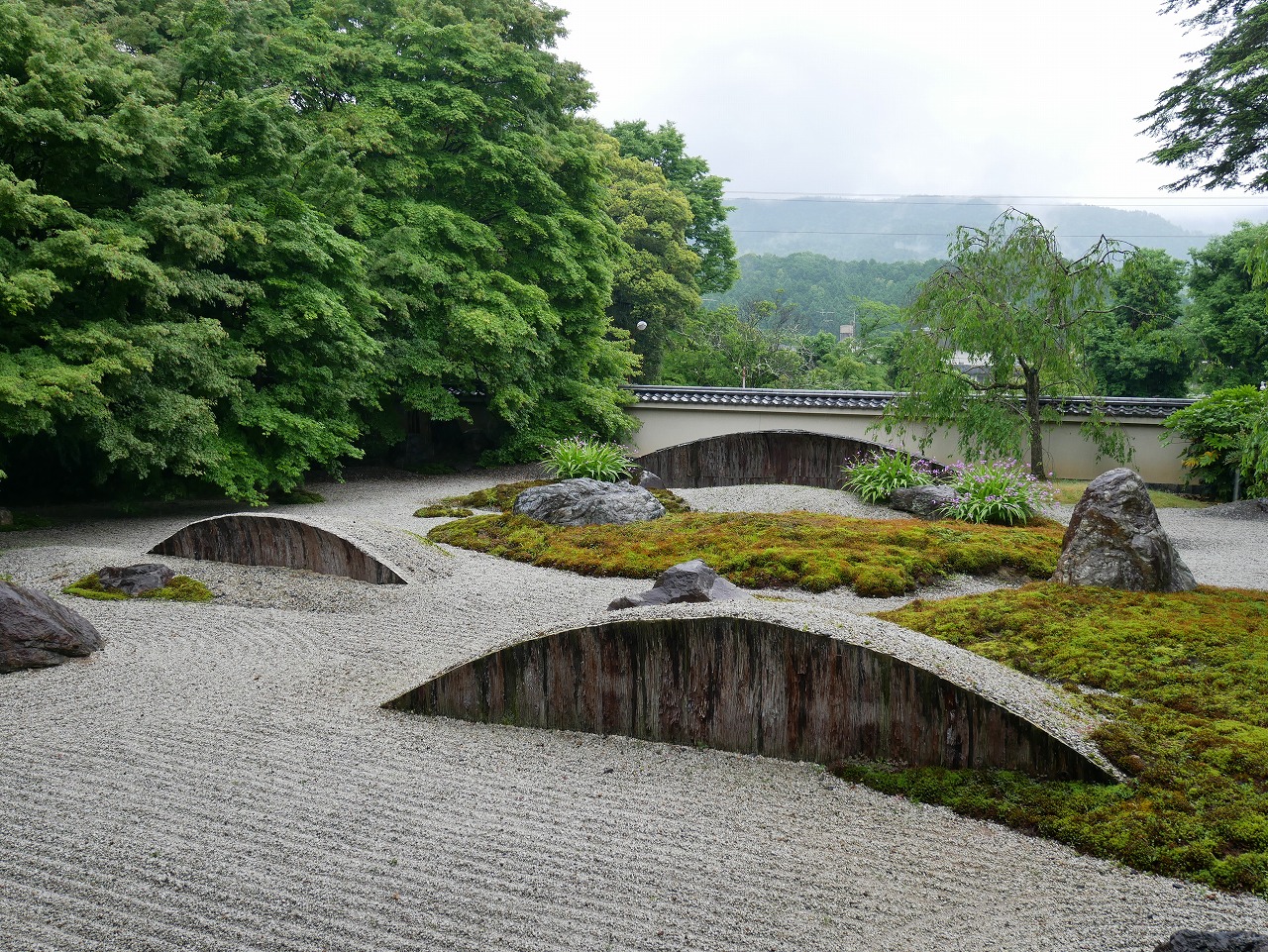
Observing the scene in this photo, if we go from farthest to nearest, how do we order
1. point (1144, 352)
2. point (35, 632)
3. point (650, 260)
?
point (650, 260), point (1144, 352), point (35, 632)

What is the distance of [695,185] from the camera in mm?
26953

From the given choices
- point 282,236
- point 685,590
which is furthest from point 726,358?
point 685,590

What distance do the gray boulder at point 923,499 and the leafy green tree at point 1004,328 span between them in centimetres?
256

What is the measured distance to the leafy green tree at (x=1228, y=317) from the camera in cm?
1980

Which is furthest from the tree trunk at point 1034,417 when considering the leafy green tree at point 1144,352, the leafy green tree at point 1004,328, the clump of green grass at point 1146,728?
the leafy green tree at point 1144,352

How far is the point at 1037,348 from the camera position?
43.3 ft

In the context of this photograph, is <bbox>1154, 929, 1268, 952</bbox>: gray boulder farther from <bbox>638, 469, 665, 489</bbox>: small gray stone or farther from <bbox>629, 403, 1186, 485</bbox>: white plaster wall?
<bbox>629, 403, 1186, 485</bbox>: white plaster wall

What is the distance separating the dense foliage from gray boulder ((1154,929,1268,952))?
348 inches

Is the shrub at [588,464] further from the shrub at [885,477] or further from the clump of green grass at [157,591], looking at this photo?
the clump of green grass at [157,591]

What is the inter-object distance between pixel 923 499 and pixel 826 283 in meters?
45.8

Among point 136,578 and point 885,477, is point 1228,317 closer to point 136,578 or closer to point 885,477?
point 885,477

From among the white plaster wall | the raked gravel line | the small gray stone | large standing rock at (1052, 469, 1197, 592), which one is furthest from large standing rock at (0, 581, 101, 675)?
the white plaster wall

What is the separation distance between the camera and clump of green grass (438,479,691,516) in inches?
450

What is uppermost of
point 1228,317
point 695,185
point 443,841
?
point 695,185
